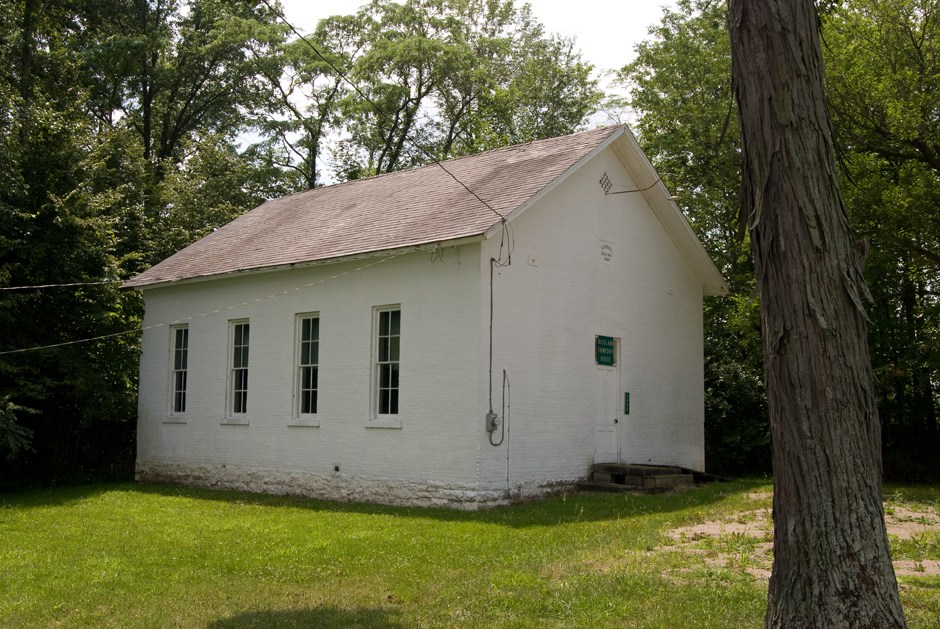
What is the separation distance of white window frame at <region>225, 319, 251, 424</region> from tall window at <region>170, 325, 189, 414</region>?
5.85 feet

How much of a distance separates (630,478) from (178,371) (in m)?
10.6

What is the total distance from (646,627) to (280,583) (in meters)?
3.79

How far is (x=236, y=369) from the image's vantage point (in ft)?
62.1

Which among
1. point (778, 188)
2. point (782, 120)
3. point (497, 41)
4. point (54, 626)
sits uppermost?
point (497, 41)

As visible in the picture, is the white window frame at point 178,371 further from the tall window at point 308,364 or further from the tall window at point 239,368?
the tall window at point 308,364

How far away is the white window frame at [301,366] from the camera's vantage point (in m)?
17.1

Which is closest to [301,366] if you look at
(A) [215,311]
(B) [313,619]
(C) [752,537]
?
(A) [215,311]

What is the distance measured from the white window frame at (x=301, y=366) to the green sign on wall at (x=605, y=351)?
17.2 feet

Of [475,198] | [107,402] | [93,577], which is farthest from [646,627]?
[107,402]

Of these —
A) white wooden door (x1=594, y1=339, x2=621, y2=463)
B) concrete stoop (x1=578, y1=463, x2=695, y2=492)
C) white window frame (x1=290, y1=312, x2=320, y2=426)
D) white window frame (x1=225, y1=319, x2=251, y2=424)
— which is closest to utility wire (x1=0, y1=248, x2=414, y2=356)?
white window frame (x1=225, y1=319, x2=251, y2=424)

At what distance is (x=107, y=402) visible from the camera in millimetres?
20219

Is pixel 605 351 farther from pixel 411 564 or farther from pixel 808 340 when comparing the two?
pixel 808 340

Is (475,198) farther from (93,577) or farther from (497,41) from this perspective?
(497,41)

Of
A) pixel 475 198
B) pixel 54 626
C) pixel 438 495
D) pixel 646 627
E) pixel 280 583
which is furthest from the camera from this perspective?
pixel 475 198
